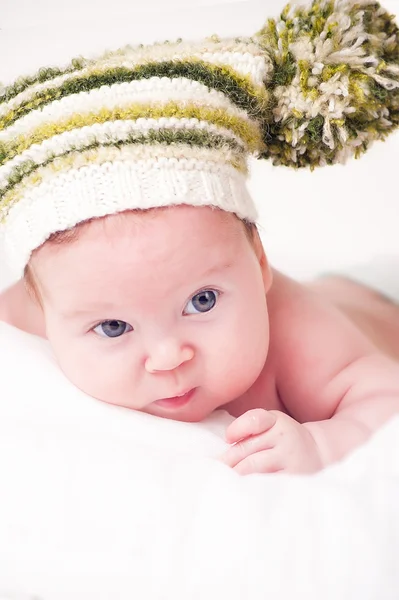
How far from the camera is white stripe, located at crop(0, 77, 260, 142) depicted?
0.90 meters

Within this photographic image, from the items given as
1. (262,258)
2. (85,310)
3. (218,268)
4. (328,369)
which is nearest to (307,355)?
(328,369)

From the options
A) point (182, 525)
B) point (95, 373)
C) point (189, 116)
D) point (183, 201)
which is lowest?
point (182, 525)

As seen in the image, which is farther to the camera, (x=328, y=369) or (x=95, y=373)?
(x=328, y=369)

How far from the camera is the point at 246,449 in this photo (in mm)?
857

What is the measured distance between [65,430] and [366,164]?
105cm

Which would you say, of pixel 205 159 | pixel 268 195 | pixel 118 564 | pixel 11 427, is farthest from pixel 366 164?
pixel 118 564

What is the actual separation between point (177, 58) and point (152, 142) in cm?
13

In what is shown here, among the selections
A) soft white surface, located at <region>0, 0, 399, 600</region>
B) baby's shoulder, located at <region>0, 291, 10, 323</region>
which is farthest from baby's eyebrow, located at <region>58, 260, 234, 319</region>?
baby's shoulder, located at <region>0, 291, 10, 323</region>

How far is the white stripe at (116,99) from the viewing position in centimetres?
90

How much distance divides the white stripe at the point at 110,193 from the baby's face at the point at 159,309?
0.02m

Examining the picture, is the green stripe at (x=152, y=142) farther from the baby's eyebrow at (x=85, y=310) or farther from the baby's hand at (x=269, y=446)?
the baby's hand at (x=269, y=446)

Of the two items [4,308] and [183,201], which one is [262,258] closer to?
[183,201]

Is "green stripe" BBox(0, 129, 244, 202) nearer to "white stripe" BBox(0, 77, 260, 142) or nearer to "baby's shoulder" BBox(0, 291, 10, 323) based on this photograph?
"white stripe" BBox(0, 77, 260, 142)

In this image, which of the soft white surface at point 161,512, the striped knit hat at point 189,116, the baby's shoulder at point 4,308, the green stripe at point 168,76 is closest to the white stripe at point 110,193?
the striped knit hat at point 189,116
